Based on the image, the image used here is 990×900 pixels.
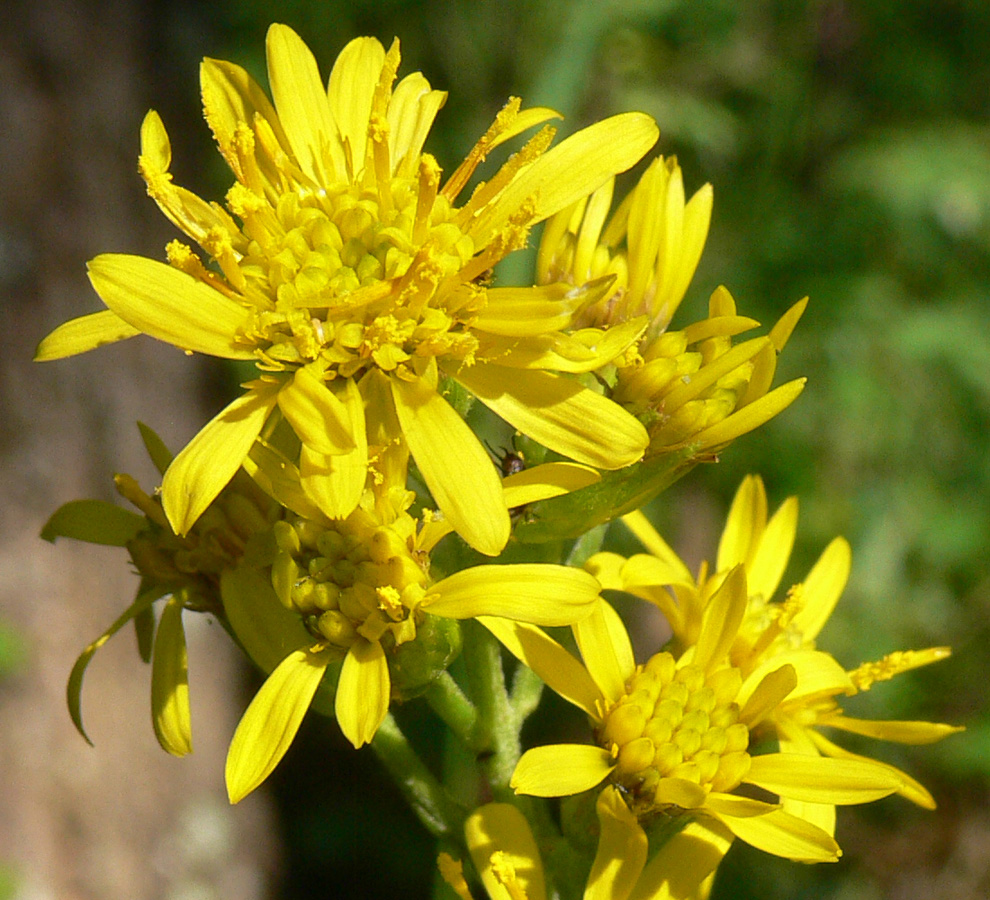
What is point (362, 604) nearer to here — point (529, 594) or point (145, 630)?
point (529, 594)

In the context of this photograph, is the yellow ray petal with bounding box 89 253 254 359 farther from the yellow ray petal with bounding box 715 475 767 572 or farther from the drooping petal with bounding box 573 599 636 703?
the yellow ray petal with bounding box 715 475 767 572

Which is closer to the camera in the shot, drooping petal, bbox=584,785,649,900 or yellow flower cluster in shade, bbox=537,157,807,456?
drooping petal, bbox=584,785,649,900

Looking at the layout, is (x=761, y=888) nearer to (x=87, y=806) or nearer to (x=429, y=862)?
(x=429, y=862)

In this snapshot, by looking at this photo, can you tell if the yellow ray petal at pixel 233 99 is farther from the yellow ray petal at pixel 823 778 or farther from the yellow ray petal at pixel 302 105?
the yellow ray petal at pixel 823 778

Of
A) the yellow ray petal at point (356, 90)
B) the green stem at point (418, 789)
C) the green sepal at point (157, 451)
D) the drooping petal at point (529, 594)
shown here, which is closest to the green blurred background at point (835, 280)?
the yellow ray petal at point (356, 90)

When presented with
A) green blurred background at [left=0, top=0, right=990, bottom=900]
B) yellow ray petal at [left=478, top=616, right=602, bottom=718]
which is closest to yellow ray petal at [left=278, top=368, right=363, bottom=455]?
yellow ray petal at [left=478, top=616, right=602, bottom=718]

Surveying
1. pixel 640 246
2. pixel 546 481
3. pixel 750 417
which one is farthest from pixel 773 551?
pixel 546 481
